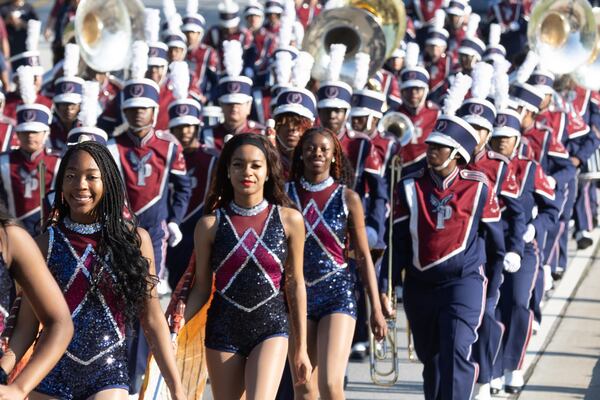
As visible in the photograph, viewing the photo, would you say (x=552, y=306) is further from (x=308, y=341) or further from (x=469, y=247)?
(x=308, y=341)

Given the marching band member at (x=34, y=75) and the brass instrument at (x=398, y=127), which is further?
the marching band member at (x=34, y=75)

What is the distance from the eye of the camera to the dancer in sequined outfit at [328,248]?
796 centimetres

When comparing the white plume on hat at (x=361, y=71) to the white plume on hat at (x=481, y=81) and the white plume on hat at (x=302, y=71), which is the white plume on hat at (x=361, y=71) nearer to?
the white plume on hat at (x=302, y=71)

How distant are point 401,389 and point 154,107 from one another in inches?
100

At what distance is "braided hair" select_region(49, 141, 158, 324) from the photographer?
5934mm

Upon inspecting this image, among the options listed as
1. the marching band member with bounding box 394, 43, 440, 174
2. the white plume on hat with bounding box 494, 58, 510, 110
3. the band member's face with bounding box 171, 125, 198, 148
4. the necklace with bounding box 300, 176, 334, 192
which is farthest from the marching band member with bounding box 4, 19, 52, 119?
the necklace with bounding box 300, 176, 334, 192

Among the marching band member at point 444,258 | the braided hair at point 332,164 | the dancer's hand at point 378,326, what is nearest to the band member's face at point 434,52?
the marching band member at point 444,258

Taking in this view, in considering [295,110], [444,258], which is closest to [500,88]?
[295,110]

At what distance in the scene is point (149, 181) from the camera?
34.6 ft

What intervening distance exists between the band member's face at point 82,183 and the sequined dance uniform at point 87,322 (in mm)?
96

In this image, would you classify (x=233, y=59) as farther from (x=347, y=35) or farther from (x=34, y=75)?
(x=347, y=35)

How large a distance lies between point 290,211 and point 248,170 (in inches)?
9.9

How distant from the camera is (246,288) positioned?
7008 millimetres

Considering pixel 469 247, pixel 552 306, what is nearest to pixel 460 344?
pixel 469 247
